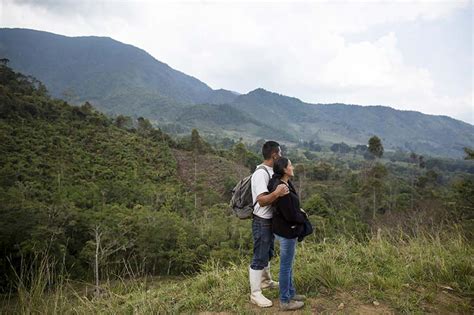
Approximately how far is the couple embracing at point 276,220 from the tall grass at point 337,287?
220 millimetres

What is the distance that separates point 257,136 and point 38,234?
176024 millimetres

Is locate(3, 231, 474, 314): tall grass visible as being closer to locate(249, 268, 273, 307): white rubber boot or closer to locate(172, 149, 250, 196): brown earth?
locate(249, 268, 273, 307): white rubber boot

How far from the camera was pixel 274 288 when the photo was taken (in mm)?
3498

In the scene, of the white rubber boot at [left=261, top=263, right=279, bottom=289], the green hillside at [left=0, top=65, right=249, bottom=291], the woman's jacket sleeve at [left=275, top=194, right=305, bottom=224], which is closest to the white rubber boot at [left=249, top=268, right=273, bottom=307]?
the white rubber boot at [left=261, top=263, right=279, bottom=289]

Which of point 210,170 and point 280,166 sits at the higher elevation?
point 280,166

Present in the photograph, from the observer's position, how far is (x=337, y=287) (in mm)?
3287

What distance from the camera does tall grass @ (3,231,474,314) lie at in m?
2.81

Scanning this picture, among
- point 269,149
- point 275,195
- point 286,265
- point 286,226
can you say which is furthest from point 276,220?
point 269,149

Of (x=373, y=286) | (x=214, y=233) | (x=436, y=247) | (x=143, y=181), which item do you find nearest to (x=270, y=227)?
(x=373, y=286)

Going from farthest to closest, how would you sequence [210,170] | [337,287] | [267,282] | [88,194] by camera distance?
[210,170], [88,194], [267,282], [337,287]

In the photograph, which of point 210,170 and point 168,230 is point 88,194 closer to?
point 168,230

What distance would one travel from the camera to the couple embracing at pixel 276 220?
2.96 m

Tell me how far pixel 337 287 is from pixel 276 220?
3.33ft

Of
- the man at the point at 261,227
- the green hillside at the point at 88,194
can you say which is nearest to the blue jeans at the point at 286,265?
the man at the point at 261,227
